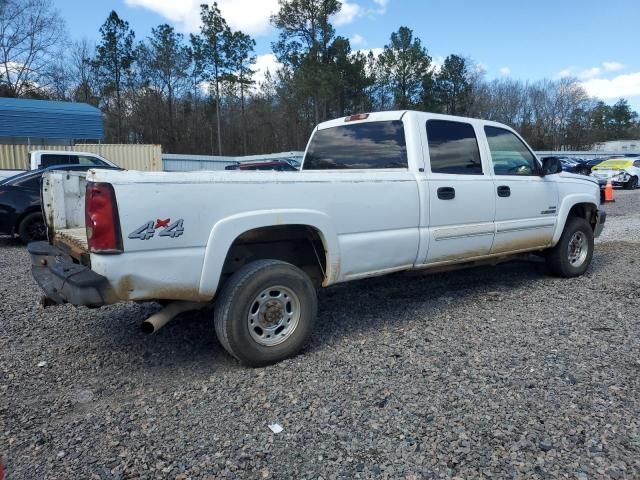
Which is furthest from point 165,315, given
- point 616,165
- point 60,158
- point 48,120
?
point 616,165

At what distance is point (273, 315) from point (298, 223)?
28.0 inches

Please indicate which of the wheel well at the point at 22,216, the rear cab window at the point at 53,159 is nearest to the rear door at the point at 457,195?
the wheel well at the point at 22,216

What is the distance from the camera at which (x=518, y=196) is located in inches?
215

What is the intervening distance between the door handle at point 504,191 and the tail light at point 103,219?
3.79m

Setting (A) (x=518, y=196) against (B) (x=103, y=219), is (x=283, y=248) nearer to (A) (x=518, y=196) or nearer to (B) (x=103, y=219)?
(B) (x=103, y=219)

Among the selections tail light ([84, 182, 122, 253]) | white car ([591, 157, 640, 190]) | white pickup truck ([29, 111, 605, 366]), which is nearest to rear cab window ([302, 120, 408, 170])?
white pickup truck ([29, 111, 605, 366])

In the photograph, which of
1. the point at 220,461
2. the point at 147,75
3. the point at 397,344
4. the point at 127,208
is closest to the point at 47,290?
the point at 127,208

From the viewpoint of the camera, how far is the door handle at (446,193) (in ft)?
15.3

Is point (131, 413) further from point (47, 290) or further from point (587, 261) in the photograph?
point (587, 261)

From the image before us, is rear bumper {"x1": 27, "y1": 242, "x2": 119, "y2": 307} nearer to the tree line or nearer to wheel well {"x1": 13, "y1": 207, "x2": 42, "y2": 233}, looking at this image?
wheel well {"x1": 13, "y1": 207, "x2": 42, "y2": 233}

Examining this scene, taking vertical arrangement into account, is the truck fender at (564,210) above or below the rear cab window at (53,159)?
below

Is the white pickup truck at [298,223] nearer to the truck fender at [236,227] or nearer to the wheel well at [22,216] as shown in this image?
the truck fender at [236,227]

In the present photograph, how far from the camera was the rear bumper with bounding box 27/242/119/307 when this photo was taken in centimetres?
312

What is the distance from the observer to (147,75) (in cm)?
4906
